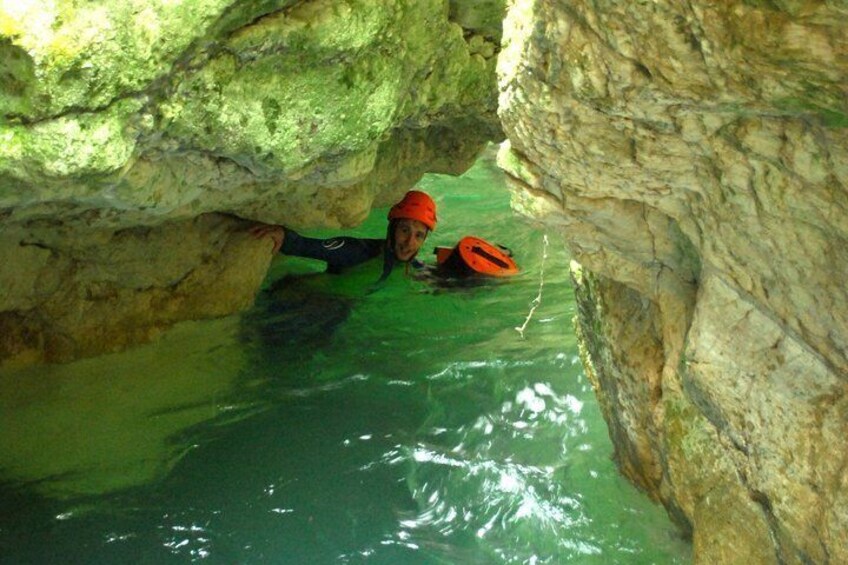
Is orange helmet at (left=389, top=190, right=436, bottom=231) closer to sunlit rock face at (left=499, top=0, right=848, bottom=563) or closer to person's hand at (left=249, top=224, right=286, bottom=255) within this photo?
person's hand at (left=249, top=224, right=286, bottom=255)

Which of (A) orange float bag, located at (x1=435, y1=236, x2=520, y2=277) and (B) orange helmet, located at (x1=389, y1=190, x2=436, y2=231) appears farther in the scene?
(A) orange float bag, located at (x1=435, y1=236, x2=520, y2=277)

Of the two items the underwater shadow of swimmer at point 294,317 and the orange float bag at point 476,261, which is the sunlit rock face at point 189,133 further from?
the orange float bag at point 476,261

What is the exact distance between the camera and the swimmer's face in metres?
6.71

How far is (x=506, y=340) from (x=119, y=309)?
7.23 feet

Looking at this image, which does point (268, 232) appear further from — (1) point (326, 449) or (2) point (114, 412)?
(1) point (326, 449)

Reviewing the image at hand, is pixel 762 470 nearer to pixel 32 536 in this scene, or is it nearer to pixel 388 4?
pixel 388 4

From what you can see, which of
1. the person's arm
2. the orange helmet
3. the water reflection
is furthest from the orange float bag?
the water reflection

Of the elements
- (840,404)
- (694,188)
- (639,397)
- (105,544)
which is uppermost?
(694,188)

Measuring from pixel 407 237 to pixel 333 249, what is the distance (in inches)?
22.5

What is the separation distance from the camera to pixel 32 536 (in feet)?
12.9

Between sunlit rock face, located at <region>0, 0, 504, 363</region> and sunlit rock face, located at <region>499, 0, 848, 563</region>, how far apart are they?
0.92 metres

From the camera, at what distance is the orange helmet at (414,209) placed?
262 inches

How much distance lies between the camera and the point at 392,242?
22.6 feet

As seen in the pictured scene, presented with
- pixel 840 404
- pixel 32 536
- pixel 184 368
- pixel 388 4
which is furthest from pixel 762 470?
pixel 184 368
